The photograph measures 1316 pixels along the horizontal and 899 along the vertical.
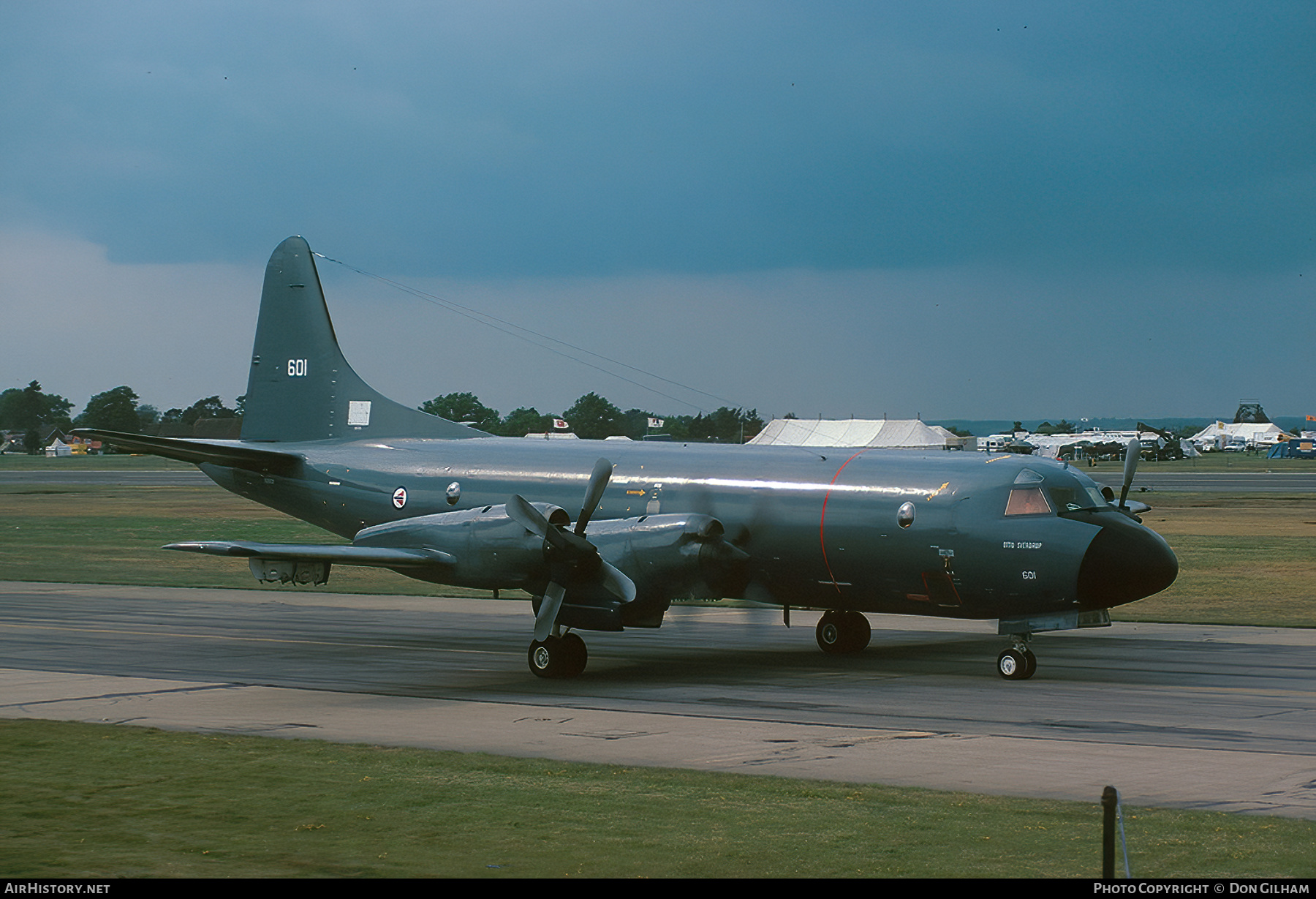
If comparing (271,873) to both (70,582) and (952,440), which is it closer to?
(70,582)

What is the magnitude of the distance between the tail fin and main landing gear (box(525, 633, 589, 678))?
8595 millimetres

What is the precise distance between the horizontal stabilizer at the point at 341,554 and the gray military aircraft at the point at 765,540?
0.15 feet

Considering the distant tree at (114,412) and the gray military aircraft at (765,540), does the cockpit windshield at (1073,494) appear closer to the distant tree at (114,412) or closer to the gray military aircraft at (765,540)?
the gray military aircraft at (765,540)

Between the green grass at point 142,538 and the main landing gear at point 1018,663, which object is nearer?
the main landing gear at point 1018,663

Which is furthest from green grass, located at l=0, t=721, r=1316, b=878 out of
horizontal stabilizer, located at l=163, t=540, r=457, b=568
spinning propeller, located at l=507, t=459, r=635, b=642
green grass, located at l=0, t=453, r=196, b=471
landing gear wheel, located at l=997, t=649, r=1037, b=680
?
green grass, located at l=0, t=453, r=196, b=471

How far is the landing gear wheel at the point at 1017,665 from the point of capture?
882 inches

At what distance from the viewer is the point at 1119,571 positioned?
2117 cm

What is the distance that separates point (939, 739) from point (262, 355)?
2123 cm

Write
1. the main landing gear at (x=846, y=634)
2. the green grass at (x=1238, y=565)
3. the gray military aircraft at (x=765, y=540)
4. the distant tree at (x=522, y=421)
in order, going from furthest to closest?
the distant tree at (x=522, y=421) → the green grass at (x=1238, y=565) → the main landing gear at (x=846, y=634) → the gray military aircraft at (x=765, y=540)

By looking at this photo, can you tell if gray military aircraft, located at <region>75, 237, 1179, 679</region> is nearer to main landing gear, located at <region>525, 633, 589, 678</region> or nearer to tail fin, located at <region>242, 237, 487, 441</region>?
main landing gear, located at <region>525, 633, 589, 678</region>

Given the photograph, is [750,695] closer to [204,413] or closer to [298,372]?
[298,372]

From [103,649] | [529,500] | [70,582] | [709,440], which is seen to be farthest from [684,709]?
[70,582]

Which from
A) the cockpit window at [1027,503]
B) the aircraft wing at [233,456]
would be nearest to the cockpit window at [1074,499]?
the cockpit window at [1027,503]

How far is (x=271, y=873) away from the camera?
1036cm
